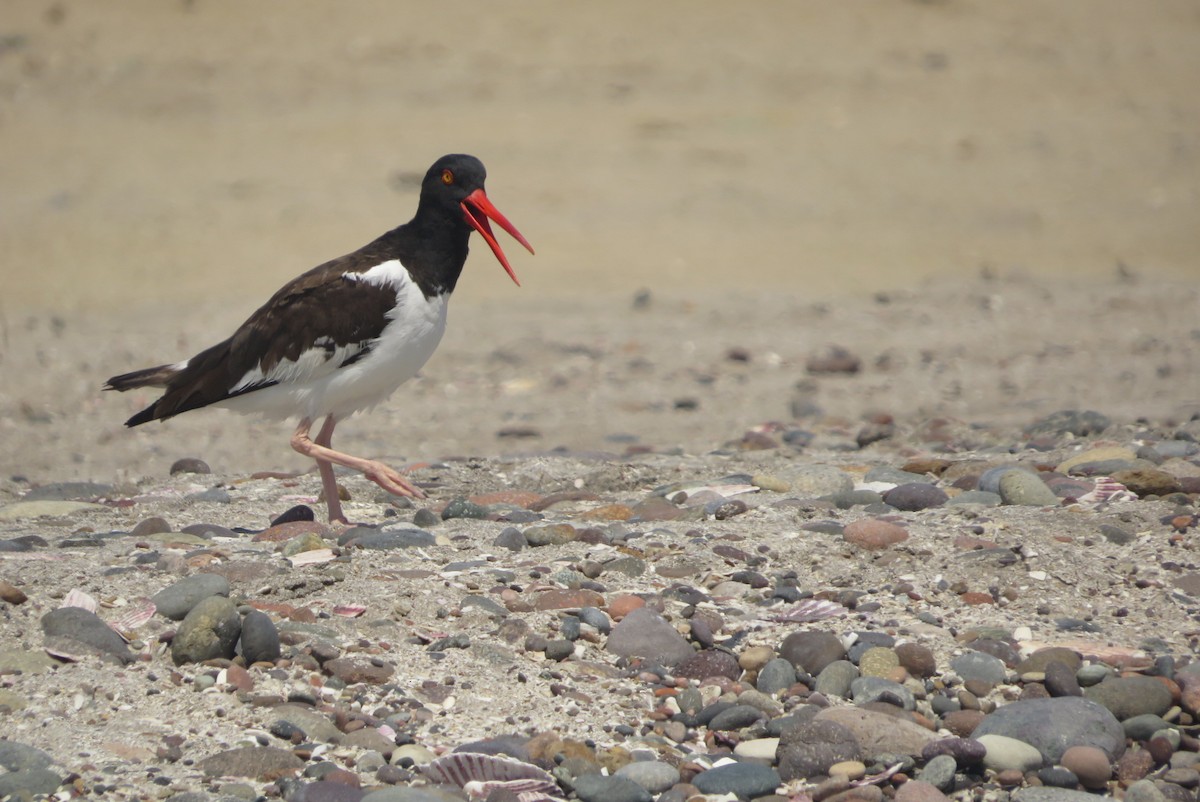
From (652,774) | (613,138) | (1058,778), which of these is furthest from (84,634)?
(613,138)

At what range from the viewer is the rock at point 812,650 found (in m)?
4.66

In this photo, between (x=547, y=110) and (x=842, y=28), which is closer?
(x=547, y=110)

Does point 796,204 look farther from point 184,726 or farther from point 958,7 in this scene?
point 184,726

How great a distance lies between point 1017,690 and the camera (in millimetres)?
4535

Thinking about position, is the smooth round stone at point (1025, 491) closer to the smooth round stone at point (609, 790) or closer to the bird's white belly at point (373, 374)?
the bird's white belly at point (373, 374)

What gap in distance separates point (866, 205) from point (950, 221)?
89cm

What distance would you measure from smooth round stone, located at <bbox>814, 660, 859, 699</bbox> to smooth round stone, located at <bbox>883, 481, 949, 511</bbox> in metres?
1.55

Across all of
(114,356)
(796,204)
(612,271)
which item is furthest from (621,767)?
(796,204)

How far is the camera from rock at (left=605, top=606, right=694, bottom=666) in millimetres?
4691

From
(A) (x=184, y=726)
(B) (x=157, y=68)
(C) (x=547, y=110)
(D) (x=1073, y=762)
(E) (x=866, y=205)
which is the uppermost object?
(B) (x=157, y=68)

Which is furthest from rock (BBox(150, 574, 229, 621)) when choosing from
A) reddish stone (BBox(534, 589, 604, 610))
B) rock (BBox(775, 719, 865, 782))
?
rock (BBox(775, 719, 865, 782))

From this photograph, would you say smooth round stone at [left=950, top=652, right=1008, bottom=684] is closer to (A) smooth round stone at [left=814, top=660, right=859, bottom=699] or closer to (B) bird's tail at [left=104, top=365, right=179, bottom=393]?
(A) smooth round stone at [left=814, top=660, right=859, bottom=699]

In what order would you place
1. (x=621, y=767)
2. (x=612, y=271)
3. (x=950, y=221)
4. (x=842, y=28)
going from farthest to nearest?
(x=842, y=28) → (x=950, y=221) → (x=612, y=271) → (x=621, y=767)

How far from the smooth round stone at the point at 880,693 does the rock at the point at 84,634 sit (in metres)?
2.21
